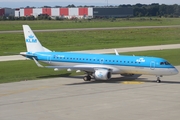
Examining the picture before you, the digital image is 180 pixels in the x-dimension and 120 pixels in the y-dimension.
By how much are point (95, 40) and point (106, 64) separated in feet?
161

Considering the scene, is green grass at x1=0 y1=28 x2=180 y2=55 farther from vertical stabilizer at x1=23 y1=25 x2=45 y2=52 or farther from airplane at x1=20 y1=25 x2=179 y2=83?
airplane at x1=20 y1=25 x2=179 y2=83

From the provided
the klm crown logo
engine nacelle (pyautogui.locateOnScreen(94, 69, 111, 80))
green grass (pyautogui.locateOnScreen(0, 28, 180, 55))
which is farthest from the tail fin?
green grass (pyautogui.locateOnScreen(0, 28, 180, 55))

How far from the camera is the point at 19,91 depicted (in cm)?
4134

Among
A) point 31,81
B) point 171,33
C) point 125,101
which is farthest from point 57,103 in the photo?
point 171,33

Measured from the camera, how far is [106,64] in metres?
47.5

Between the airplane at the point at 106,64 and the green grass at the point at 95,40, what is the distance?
84.0ft

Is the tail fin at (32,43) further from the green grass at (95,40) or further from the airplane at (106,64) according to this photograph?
the green grass at (95,40)

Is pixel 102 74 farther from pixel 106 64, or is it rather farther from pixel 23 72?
pixel 23 72

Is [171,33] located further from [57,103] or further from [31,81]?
[57,103]

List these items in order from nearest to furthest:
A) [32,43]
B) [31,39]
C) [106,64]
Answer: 1. [106,64]
2. [32,43]
3. [31,39]

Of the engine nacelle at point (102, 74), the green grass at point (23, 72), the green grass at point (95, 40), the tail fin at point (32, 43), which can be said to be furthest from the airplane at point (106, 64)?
the green grass at point (95, 40)

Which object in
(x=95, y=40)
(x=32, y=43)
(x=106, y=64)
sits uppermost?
(x=32, y=43)

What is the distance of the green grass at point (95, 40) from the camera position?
83.9 meters

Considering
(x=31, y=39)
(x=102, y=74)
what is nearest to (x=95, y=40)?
(x=31, y=39)
